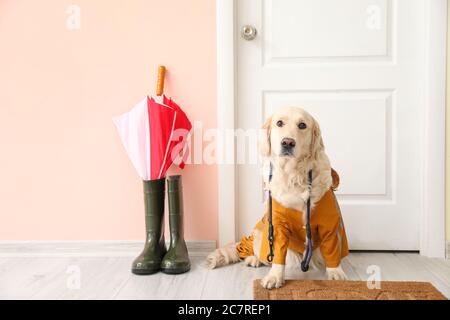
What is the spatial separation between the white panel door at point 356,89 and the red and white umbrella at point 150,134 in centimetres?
40

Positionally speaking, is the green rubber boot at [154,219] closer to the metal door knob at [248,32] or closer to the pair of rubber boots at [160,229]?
the pair of rubber boots at [160,229]

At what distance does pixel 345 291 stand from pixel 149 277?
2.56 ft

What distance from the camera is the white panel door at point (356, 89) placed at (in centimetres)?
189

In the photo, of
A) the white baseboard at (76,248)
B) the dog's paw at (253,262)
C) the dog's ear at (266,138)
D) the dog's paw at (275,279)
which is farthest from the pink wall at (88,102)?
the dog's paw at (275,279)

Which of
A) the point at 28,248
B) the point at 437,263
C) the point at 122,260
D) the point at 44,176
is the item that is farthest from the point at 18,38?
the point at 437,263

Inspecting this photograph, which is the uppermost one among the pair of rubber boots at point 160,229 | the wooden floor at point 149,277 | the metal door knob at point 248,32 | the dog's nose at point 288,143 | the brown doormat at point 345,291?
the metal door knob at point 248,32

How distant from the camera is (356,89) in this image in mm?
1903

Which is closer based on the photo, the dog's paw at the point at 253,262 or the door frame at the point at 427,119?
the dog's paw at the point at 253,262

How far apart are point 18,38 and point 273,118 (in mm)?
1402

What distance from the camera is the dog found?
4.74 feet

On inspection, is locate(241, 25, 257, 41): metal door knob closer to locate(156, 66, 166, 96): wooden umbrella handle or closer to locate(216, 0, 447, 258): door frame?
locate(216, 0, 447, 258): door frame
